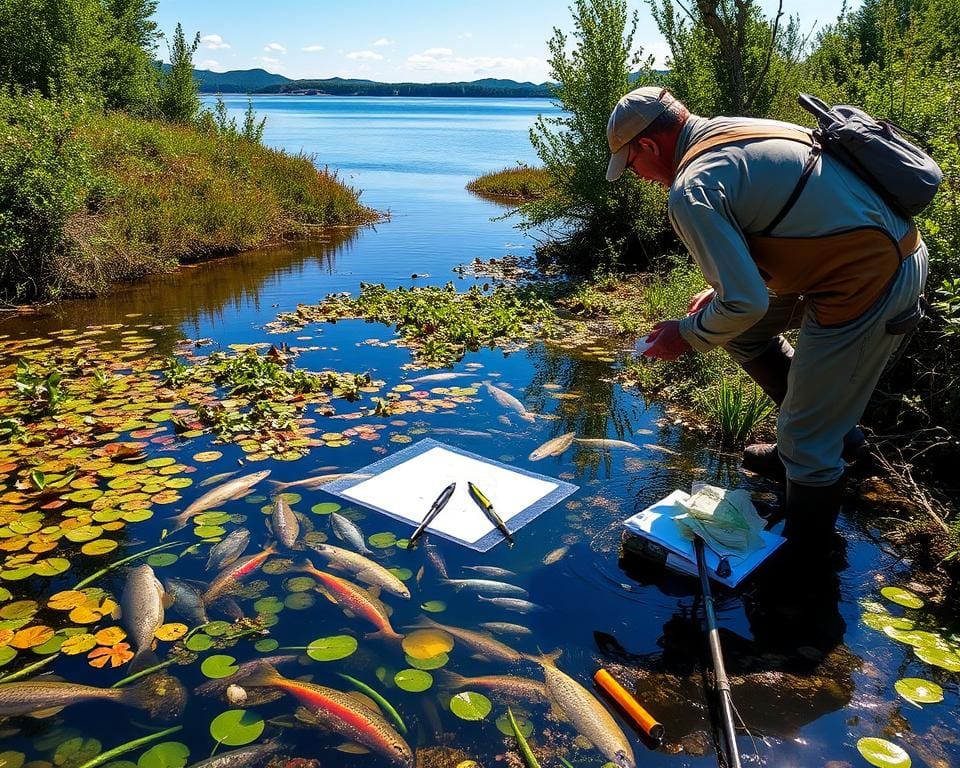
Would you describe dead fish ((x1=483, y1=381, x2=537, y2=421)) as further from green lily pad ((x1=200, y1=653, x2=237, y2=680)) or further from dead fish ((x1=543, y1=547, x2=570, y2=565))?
green lily pad ((x1=200, y1=653, x2=237, y2=680))

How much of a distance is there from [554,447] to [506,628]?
6.30ft

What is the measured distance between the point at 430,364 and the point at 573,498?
2.69m

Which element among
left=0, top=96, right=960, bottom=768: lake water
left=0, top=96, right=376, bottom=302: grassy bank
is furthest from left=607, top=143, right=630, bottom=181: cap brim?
left=0, top=96, right=376, bottom=302: grassy bank

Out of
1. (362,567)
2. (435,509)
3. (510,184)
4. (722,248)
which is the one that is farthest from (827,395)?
(510,184)

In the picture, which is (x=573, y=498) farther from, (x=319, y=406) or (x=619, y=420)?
(x=319, y=406)

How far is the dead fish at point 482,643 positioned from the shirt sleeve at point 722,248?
1.59 m

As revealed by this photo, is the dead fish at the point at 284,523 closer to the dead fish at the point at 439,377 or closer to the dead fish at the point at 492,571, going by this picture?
the dead fish at the point at 492,571

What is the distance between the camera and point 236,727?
2.46 m

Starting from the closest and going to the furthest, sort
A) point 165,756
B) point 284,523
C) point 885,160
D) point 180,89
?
point 165,756
point 885,160
point 284,523
point 180,89

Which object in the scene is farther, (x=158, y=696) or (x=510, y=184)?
(x=510, y=184)

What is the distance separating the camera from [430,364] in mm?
6406

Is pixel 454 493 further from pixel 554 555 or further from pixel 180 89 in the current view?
pixel 180 89

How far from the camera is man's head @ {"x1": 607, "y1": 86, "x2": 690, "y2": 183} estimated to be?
3.06m

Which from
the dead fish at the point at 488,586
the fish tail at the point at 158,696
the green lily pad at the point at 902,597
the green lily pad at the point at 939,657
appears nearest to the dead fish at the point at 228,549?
the fish tail at the point at 158,696
